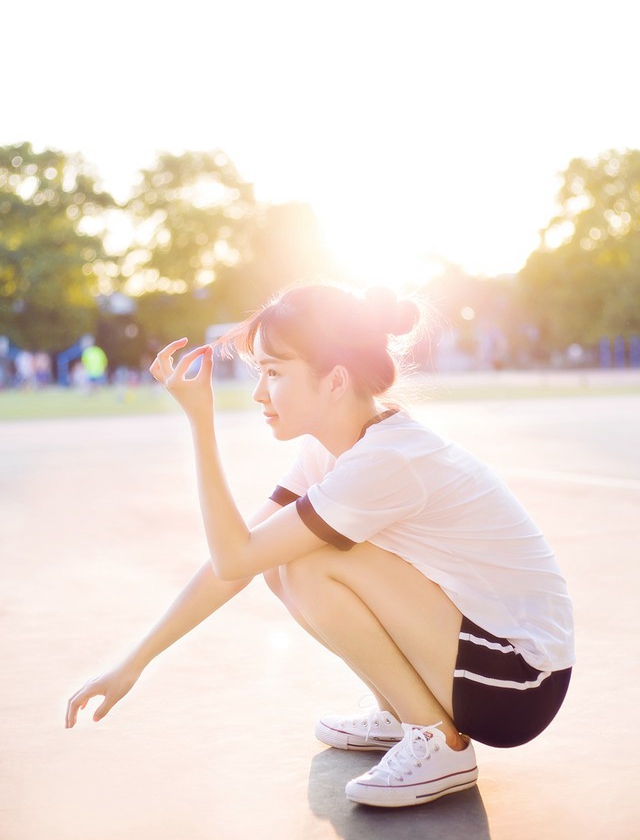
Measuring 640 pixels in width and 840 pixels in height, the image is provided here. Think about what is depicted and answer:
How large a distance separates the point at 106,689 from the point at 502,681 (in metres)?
0.92

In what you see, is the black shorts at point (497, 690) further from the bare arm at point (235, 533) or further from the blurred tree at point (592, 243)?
the blurred tree at point (592, 243)

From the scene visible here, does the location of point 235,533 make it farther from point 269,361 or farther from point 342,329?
point 342,329

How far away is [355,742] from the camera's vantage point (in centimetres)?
313

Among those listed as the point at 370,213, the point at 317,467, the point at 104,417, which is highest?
the point at 370,213

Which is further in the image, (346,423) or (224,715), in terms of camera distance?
(224,715)

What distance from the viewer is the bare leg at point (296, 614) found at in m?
2.91

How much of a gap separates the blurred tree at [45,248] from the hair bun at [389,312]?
50869 millimetres

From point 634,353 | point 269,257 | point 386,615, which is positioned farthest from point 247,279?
point 386,615

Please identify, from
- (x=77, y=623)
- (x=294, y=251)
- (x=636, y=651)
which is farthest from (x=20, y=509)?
(x=294, y=251)

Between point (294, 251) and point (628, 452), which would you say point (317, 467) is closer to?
point (628, 452)

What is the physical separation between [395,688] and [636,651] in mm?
1601

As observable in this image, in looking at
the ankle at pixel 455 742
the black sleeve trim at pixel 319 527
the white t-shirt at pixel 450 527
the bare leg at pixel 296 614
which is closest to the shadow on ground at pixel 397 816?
the ankle at pixel 455 742

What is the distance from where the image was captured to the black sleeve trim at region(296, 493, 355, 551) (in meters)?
2.63

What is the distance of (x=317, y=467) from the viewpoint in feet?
10.2
